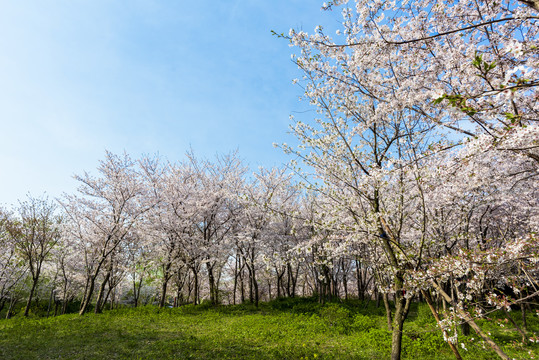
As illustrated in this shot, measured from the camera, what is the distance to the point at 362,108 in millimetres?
6945

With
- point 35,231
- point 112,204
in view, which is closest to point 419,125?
point 112,204

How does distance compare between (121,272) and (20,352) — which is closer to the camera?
(20,352)

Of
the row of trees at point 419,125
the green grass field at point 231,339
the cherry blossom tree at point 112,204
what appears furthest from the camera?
the cherry blossom tree at point 112,204

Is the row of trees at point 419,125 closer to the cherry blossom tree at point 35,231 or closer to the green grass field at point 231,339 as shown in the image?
the green grass field at point 231,339

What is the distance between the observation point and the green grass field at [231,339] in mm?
9023

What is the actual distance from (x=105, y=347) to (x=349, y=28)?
12439 millimetres

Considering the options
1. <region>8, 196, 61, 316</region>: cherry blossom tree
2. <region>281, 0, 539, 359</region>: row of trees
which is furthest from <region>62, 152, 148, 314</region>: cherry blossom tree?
<region>281, 0, 539, 359</region>: row of trees

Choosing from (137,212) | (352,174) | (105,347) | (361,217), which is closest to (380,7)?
(352,174)

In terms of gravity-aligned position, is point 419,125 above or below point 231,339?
above

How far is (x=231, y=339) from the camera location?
36.0ft

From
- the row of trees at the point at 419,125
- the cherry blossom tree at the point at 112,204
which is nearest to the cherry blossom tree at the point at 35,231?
the cherry blossom tree at the point at 112,204

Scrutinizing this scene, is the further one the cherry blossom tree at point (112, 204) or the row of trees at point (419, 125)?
the cherry blossom tree at point (112, 204)

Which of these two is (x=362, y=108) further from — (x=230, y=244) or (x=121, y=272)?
(x=121, y=272)

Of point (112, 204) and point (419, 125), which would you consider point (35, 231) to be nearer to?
point (112, 204)
